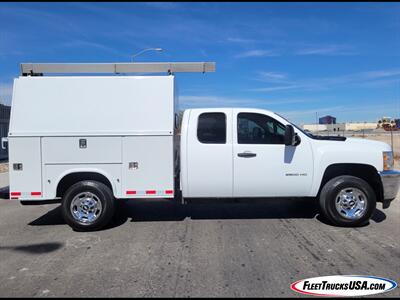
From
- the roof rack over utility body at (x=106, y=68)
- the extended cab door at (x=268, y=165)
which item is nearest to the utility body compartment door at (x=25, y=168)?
the roof rack over utility body at (x=106, y=68)

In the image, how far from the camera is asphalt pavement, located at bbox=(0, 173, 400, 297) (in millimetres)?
4129

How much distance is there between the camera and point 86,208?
6.36 m

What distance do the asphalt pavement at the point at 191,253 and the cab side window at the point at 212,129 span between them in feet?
3.53

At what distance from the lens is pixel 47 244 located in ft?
18.7

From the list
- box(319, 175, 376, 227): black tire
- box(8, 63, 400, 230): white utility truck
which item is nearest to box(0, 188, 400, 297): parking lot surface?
box(319, 175, 376, 227): black tire

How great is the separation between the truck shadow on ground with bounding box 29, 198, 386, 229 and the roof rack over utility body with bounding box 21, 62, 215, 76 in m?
2.41

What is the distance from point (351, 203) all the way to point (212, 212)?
2.71 m

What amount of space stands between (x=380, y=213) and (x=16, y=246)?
657 centimetres

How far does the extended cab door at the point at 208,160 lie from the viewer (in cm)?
638

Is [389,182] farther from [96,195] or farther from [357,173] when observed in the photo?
[96,195]

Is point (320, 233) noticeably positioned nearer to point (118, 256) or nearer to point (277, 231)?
point (277, 231)

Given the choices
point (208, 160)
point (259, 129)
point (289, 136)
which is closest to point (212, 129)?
point (208, 160)

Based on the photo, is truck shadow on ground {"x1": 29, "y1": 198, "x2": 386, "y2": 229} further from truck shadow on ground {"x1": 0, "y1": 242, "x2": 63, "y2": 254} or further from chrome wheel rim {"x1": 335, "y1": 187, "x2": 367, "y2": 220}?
truck shadow on ground {"x1": 0, "y1": 242, "x2": 63, "y2": 254}

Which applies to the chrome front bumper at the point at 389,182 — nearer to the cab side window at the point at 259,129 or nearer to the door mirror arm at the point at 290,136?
the door mirror arm at the point at 290,136
